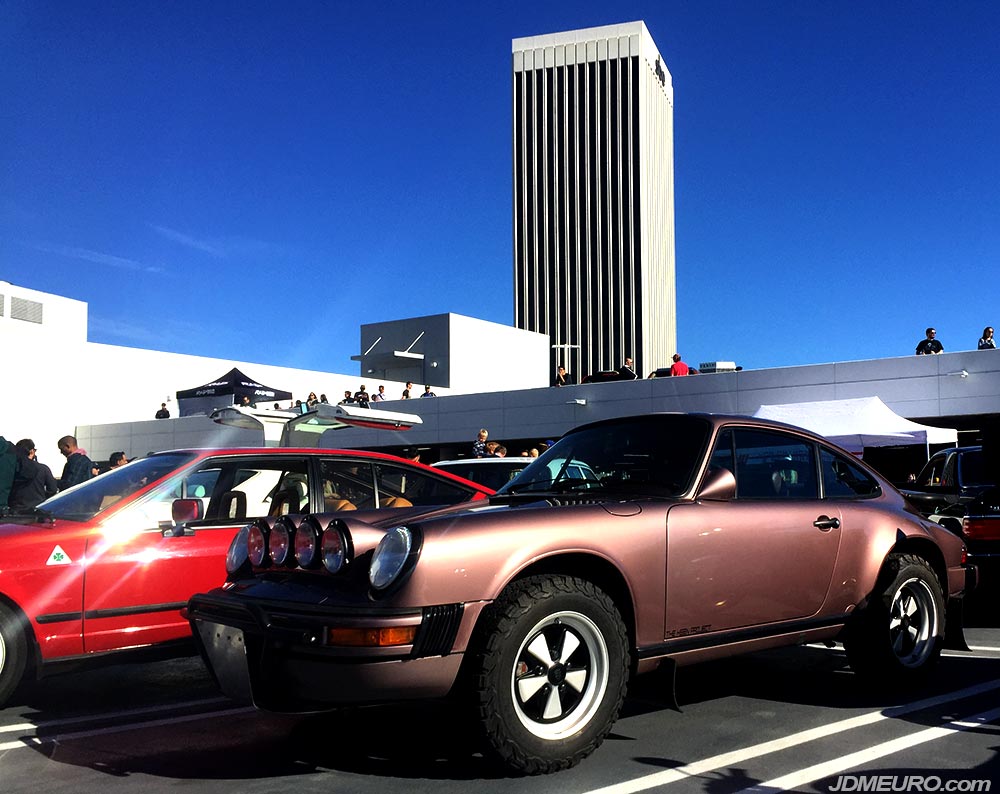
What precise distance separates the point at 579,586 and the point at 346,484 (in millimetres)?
2705

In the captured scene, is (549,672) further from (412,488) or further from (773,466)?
(412,488)

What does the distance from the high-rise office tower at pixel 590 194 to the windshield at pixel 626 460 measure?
4378 inches

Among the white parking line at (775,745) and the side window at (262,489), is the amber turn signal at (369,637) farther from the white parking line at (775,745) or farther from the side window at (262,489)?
the side window at (262,489)

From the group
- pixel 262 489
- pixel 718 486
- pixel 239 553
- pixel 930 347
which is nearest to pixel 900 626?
pixel 718 486

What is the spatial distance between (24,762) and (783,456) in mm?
3799

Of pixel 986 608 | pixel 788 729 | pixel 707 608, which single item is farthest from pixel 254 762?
pixel 986 608

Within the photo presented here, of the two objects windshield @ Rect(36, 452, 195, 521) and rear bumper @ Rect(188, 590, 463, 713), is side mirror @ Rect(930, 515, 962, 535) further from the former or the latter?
windshield @ Rect(36, 452, 195, 521)

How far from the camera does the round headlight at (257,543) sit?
3994 millimetres

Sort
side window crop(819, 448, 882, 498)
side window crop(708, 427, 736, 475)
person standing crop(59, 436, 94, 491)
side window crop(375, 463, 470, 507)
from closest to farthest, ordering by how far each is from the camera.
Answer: side window crop(708, 427, 736, 475), side window crop(819, 448, 882, 498), side window crop(375, 463, 470, 507), person standing crop(59, 436, 94, 491)

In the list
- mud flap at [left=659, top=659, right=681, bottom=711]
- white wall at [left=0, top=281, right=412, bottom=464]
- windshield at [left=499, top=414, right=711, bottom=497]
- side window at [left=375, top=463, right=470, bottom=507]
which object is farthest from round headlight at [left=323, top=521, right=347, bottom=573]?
white wall at [left=0, top=281, right=412, bottom=464]

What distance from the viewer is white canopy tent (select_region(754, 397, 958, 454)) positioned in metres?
15.4

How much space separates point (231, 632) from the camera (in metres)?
Answer: 3.64

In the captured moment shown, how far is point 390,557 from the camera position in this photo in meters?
3.47

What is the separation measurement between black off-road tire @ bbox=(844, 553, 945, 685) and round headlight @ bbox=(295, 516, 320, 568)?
9.15ft
